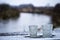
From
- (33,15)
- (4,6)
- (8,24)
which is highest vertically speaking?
(4,6)

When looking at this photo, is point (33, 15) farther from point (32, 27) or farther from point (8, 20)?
point (32, 27)

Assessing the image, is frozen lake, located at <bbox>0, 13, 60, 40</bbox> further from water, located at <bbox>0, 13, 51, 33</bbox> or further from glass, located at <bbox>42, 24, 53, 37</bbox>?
glass, located at <bbox>42, 24, 53, 37</bbox>

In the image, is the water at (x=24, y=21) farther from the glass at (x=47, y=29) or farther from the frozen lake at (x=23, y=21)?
the glass at (x=47, y=29)

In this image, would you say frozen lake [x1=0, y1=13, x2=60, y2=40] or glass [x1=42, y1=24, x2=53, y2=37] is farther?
frozen lake [x1=0, y1=13, x2=60, y2=40]

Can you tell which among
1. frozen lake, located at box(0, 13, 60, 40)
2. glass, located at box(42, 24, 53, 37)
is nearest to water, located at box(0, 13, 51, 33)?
frozen lake, located at box(0, 13, 60, 40)

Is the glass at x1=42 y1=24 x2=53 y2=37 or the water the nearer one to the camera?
the glass at x1=42 y1=24 x2=53 y2=37

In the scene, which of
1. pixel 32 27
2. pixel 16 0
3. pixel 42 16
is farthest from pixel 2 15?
pixel 32 27

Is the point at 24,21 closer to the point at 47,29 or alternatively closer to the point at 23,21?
the point at 23,21

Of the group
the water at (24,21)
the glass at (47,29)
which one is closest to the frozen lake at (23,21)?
the water at (24,21)

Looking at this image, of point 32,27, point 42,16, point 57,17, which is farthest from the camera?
point 57,17

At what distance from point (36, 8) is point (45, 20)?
12.9 inches

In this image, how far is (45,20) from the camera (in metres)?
2.75

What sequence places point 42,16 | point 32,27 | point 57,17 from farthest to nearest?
point 57,17 → point 42,16 → point 32,27

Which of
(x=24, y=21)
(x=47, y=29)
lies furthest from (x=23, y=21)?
(x=47, y=29)
